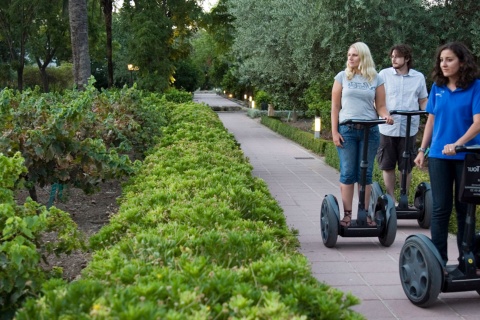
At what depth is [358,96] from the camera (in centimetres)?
556

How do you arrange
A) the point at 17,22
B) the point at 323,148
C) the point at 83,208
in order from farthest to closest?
1. the point at 17,22
2. the point at 323,148
3. the point at 83,208

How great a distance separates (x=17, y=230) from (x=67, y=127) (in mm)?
2979

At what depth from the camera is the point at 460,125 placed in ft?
13.5

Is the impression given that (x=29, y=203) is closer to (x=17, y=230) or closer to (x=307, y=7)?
(x=17, y=230)

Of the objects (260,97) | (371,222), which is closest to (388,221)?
(371,222)

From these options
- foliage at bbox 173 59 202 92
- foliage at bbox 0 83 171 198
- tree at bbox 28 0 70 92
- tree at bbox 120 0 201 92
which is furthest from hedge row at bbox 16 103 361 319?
foliage at bbox 173 59 202 92

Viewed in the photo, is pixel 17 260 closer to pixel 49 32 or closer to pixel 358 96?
pixel 358 96

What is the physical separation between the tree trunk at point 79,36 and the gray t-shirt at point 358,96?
368 inches

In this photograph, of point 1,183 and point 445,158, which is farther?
point 445,158

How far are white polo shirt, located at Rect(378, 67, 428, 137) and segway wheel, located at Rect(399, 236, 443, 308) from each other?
7.78ft

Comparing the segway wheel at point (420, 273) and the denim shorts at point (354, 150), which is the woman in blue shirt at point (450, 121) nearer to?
the segway wheel at point (420, 273)

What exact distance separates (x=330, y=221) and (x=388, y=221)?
Answer: 530mm

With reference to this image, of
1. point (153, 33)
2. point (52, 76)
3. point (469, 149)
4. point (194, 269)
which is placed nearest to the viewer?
point (194, 269)

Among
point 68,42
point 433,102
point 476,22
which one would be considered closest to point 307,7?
point 476,22
